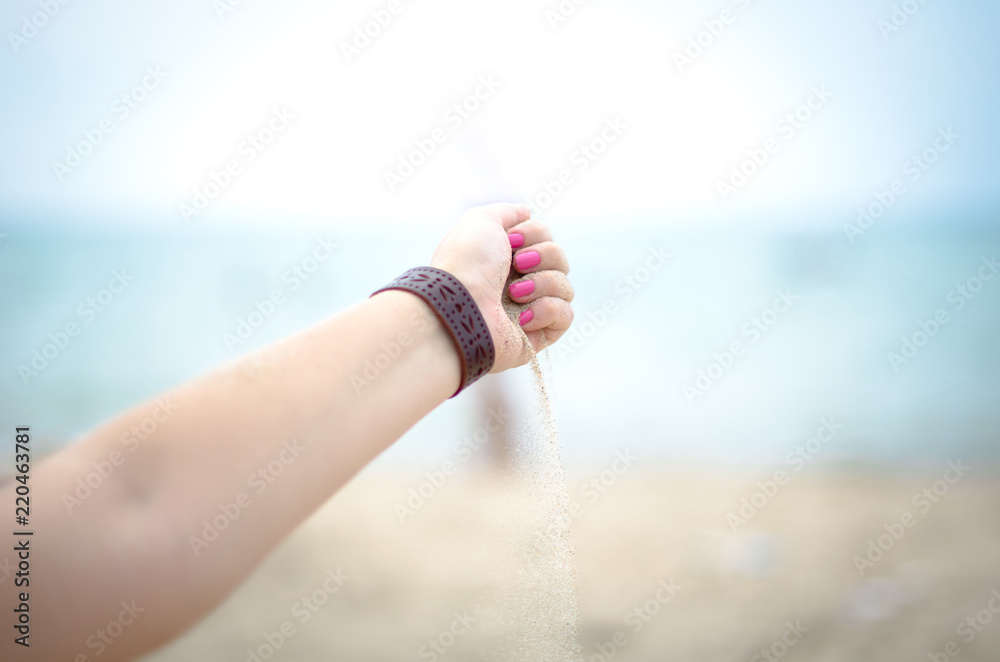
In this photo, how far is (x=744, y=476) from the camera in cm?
548

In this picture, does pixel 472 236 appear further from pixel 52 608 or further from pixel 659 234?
pixel 659 234

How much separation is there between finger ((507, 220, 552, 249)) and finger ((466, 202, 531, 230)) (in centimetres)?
2

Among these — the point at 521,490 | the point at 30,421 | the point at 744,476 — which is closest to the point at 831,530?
the point at 744,476

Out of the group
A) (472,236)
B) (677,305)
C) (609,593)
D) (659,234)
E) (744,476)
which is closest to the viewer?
(472,236)

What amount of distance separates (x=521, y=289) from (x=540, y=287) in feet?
0.26

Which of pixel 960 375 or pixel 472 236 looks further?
pixel 960 375

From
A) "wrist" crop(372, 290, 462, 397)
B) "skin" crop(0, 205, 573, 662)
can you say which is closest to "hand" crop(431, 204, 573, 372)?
"wrist" crop(372, 290, 462, 397)

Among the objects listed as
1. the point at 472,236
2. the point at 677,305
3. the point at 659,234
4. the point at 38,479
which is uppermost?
the point at 659,234

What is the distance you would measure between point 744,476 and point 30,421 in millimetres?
7774

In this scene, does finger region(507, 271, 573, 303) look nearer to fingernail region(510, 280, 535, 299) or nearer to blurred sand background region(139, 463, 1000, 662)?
fingernail region(510, 280, 535, 299)

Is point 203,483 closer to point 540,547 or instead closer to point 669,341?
point 540,547

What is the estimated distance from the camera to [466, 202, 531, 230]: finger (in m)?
1.70

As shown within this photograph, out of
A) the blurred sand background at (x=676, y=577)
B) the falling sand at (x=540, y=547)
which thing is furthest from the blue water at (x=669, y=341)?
the blurred sand background at (x=676, y=577)

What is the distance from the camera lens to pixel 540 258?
1.74 metres
